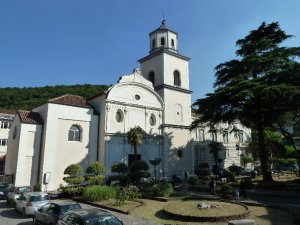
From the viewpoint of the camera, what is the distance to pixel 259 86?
85.6ft

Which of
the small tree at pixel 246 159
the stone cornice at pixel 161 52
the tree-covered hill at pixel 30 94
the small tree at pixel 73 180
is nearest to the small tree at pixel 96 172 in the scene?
the small tree at pixel 73 180

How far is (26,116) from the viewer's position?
30953 mm

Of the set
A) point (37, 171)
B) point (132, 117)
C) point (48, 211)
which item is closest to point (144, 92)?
point (132, 117)

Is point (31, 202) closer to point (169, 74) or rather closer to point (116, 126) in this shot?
point (116, 126)

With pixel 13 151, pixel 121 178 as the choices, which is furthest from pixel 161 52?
pixel 13 151

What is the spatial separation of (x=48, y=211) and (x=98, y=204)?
6.69m

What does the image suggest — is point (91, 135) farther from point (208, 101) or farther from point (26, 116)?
point (208, 101)

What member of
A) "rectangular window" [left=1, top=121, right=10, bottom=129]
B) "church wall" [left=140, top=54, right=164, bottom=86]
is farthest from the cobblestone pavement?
"rectangular window" [left=1, top=121, right=10, bottom=129]

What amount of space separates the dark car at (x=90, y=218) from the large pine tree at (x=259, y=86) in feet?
65.0

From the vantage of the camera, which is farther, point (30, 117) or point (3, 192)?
point (30, 117)

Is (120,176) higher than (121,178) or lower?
higher

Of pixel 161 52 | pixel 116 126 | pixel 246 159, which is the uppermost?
pixel 161 52

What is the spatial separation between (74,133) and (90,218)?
23600 mm

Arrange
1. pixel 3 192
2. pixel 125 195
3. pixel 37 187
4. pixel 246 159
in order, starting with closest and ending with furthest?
pixel 125 195, pixel 3 192, pixel 37 187, pixel 246 159
